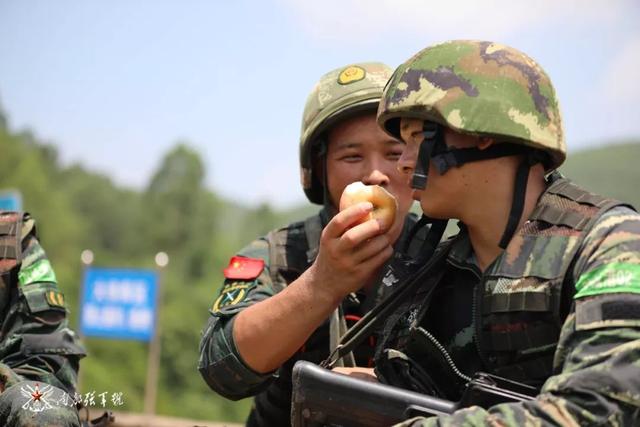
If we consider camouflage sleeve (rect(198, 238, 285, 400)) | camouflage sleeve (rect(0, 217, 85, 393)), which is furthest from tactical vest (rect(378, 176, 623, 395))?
camouflage sleeve (rect(0, 217, 85, 393))

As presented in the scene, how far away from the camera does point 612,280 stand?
2.43 m

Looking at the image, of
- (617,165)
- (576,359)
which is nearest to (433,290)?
(576,359)

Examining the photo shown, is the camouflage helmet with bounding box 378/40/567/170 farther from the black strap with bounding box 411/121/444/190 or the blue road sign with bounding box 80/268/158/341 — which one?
→ the blue road sign with bounding box 80/268/158/341

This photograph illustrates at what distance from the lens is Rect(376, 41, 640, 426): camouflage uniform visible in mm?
2363

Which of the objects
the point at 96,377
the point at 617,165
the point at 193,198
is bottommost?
the point at 96,377

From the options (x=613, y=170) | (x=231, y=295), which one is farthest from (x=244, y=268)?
(x=613, y=170)

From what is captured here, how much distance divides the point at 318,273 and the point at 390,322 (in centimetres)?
30

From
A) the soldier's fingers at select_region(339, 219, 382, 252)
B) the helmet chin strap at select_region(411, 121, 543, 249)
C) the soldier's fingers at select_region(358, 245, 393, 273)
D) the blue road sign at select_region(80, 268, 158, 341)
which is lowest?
the blue road sign at select_region(80, 268, 158, 341)

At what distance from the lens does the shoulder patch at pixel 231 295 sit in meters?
3.68

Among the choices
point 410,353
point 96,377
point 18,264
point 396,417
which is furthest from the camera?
point 96,377

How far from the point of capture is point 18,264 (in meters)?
3.96

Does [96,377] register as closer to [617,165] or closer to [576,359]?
[617,165]

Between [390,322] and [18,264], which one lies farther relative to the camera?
[18,264]

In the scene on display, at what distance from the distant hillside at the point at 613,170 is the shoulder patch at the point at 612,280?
33.0 feet
